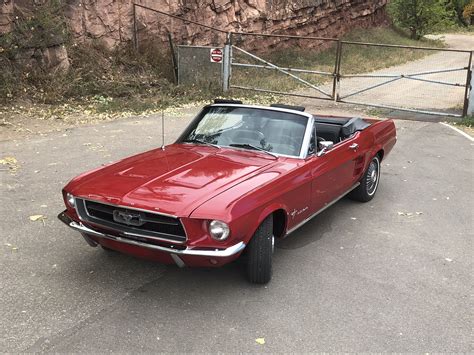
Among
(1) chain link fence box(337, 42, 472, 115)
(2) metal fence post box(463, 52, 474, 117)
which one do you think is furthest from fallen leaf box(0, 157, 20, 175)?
(2) metal fence post box(463, 52, 474, 117)

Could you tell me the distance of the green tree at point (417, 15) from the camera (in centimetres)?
3412

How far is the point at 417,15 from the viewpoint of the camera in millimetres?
34156

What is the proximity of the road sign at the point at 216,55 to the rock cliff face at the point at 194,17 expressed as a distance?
2.65 metres

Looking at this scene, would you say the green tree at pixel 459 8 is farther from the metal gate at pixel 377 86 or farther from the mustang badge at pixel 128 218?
the mustang badge at pixel 128 218

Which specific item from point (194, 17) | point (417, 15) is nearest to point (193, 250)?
point (194, 17)

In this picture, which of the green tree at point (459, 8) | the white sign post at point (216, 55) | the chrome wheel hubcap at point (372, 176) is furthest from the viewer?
the green tree at point (459, 8)

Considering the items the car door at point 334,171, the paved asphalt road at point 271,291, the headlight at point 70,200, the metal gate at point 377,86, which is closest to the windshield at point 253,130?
the car door at point 334,171

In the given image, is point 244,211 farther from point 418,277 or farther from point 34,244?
point 34,244

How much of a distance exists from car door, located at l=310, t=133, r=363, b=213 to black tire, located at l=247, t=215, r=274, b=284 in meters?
0.93

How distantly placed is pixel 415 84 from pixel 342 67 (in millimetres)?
3819

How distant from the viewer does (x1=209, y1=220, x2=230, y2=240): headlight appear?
367 cm

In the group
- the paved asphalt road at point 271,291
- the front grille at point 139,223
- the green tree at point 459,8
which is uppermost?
the green tree at point 459,8

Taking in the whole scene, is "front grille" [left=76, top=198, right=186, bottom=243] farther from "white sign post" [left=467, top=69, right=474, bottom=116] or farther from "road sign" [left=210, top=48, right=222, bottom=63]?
"road sign" [left=210, top=48, right=222, bottom=63]

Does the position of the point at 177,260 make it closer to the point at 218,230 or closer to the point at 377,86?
the point at 218,230
